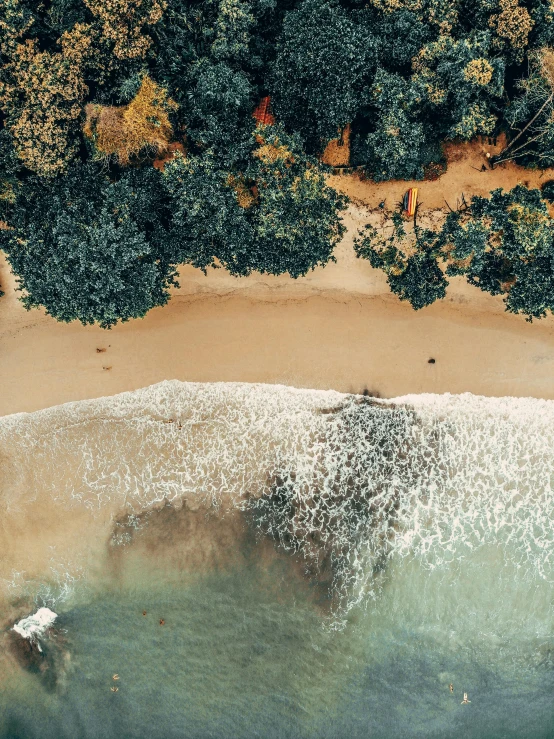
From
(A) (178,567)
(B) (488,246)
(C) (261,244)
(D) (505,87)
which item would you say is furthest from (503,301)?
(A) (178,567)

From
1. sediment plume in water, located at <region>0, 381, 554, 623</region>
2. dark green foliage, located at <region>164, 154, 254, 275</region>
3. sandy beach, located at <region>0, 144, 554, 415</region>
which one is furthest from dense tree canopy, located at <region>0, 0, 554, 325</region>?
sediment plume in water, located at <region>0, 381, 554, 623</region>

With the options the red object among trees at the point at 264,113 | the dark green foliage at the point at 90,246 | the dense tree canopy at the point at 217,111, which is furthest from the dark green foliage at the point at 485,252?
the dark green foliage at the point at 90,246

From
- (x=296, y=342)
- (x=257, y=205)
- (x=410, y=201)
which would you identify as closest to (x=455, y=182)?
(x=410, y=201)

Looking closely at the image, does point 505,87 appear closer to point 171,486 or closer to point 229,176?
point 229,176

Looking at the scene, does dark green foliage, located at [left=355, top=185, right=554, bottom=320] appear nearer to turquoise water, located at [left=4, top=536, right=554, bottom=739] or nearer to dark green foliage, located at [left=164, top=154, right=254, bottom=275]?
dark green foliage, located at [left=164, top=154, right=254, bottom=275]

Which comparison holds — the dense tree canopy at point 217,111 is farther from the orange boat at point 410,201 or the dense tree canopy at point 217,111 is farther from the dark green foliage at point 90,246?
the orange boat at point 410,201
